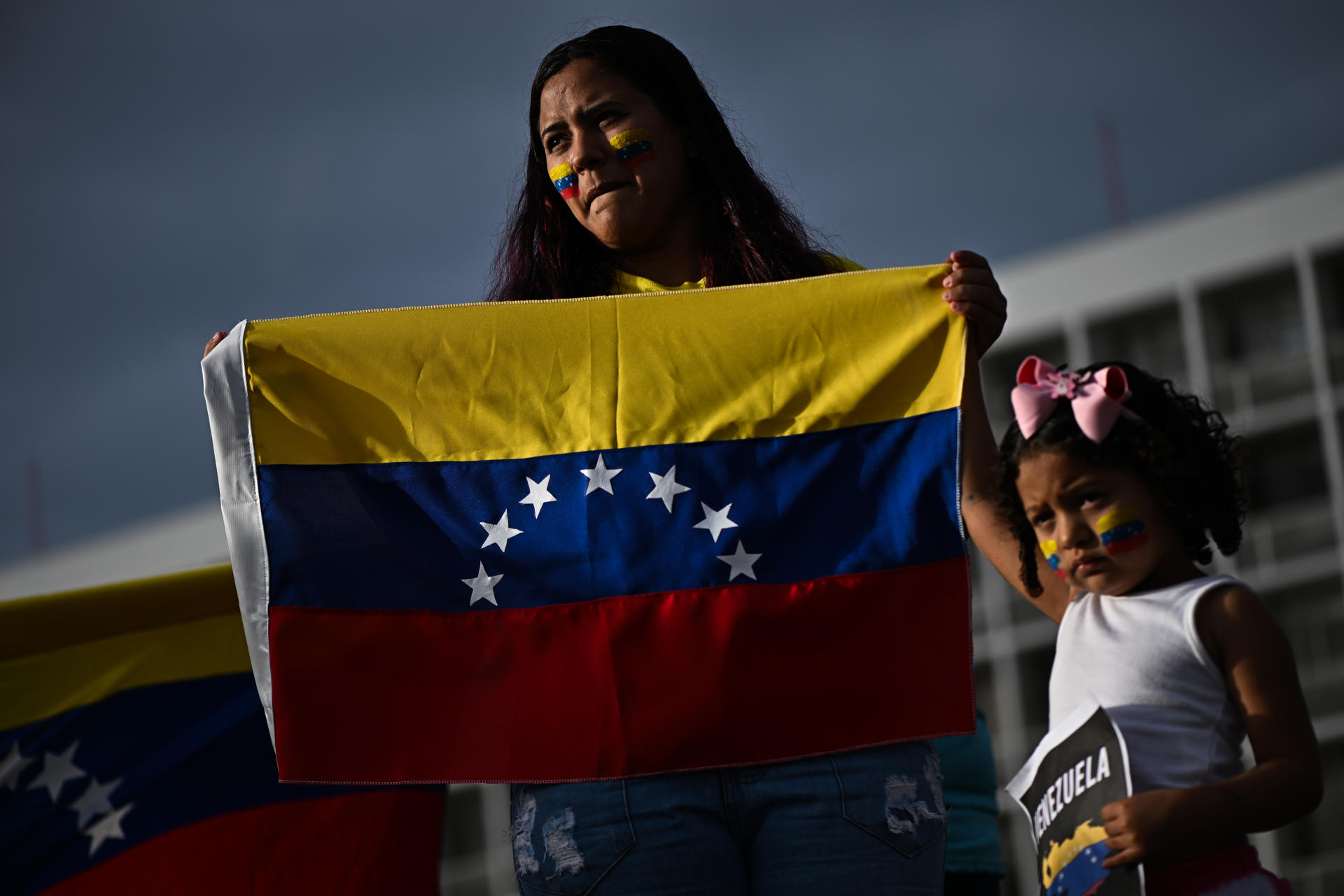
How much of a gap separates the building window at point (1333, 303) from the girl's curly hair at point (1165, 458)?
33238mm

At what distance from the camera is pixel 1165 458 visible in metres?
3.23

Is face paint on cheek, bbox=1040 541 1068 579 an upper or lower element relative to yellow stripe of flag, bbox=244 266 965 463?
lower

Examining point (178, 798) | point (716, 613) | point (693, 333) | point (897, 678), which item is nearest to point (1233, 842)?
point (897, 678)

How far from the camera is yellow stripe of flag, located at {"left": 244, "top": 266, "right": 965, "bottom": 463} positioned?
123 inches

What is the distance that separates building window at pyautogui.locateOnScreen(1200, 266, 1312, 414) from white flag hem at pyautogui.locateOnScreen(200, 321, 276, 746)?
34240 millimetres

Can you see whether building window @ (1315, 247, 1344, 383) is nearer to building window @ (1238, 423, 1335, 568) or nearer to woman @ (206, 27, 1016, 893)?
building window @ (1238, 423, 1335, 568)

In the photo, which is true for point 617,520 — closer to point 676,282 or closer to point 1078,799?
point 676,282

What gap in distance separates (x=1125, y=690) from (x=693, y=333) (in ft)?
3.67

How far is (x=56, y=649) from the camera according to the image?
4.71 metres

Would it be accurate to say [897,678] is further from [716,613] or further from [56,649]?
[56,649]

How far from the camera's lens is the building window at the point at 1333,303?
34.1 metres

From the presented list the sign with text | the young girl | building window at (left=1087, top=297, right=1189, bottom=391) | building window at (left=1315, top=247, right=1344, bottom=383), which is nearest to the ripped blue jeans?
the sign with text

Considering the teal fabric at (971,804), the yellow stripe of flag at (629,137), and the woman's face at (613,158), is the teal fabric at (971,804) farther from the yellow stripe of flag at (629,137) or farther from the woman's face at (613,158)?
the yellow stripe of flag at (629,137)

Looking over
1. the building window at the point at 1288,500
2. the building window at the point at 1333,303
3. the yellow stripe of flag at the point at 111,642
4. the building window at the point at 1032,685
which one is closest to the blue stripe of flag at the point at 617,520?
the yellow stripe of flag at the point at 111,642
